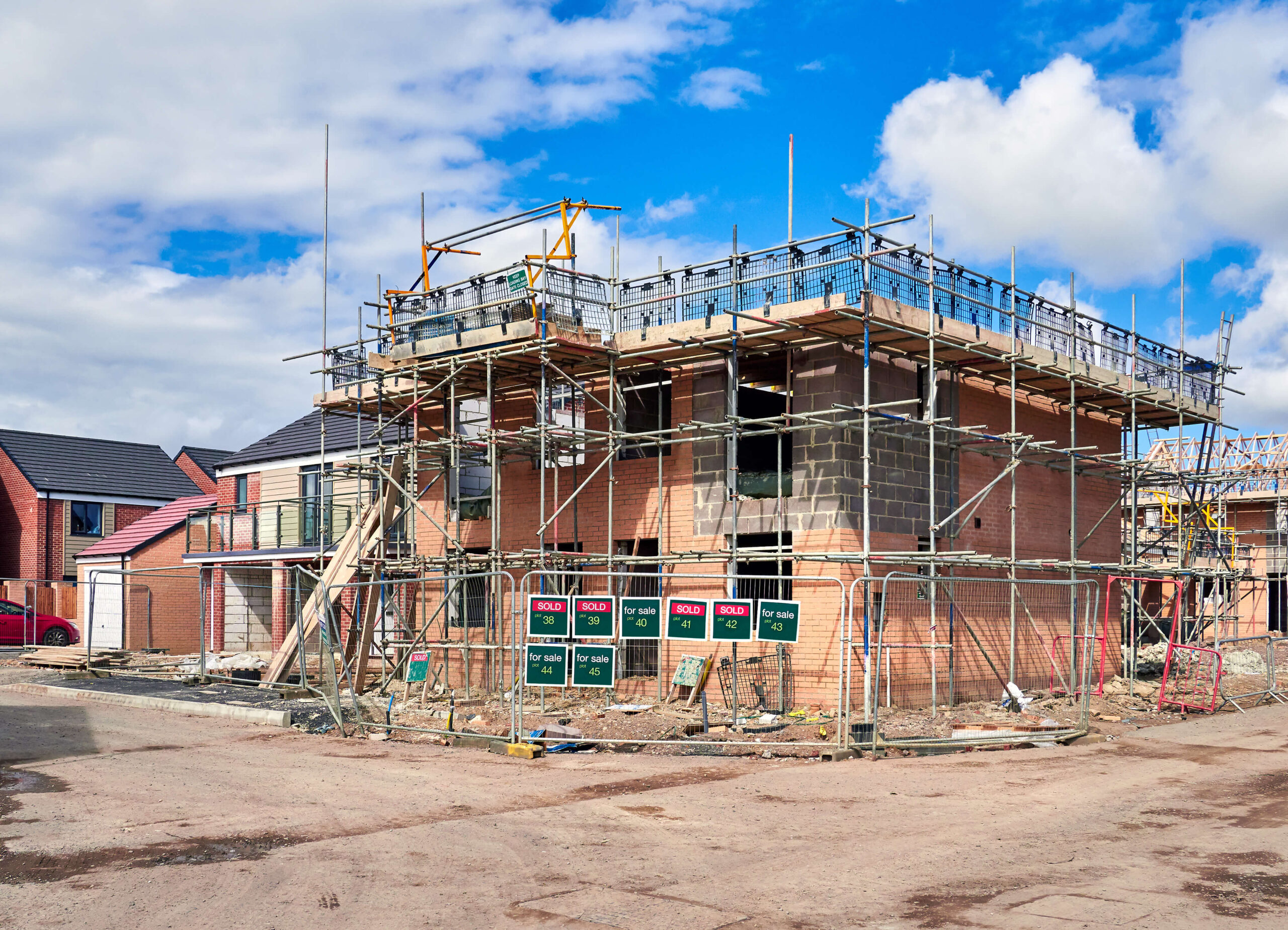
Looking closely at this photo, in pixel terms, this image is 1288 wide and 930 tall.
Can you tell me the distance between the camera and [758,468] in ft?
65.5

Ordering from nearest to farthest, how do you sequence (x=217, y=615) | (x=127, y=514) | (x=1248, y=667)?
1. (x=1248, y=667)
2. (x=217, y=615)
3. (x=127, y=514)

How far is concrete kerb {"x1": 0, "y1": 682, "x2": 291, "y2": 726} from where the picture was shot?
17.9 meters

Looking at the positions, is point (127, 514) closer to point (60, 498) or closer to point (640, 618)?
point (60, 498)

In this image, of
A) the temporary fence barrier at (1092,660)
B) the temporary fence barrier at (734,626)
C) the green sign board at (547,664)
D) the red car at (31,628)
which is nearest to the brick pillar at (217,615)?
the red car at (31,628)

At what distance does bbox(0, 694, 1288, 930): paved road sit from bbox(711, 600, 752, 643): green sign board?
1.55 m

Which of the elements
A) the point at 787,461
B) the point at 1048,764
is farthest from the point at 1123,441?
the point at 1048,764

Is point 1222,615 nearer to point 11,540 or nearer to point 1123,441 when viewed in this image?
point 1123,441

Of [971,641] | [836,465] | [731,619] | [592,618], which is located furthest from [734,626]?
[971,641]

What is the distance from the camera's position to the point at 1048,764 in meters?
14.1

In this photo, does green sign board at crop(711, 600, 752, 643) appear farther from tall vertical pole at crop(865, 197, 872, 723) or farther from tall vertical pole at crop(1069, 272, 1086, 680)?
tall vertical pole at crop(1069, 272, 1086, 680)

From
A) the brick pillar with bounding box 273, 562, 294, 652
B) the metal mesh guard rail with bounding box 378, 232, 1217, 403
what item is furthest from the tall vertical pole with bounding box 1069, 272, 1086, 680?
the brick pillar with bounding box 273, 562, 294, 652

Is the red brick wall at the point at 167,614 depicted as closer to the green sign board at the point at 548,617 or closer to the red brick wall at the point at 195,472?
the red brick wall at the point at 195,472

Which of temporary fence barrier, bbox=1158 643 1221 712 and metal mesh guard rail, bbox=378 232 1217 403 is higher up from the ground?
metal mesh guard rail, bbox=378 232 1217 403

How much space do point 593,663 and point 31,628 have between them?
80.4 ft
